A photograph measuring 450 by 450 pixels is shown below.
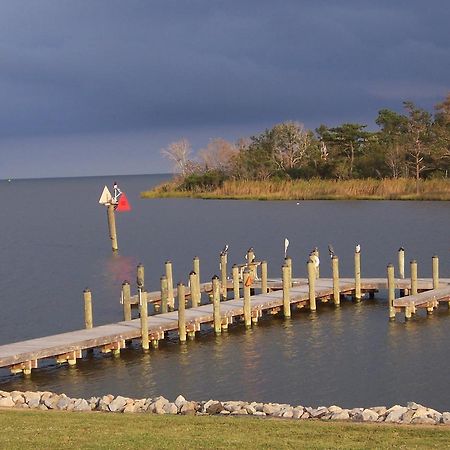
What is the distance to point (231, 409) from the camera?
57.2 ft

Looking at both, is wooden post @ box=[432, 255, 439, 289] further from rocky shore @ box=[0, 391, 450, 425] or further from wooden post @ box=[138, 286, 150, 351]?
rocky shore @ box=[0, 391, 450, 425]

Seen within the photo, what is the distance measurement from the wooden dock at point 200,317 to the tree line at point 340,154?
6284cm

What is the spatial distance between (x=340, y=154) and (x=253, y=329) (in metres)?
82.2

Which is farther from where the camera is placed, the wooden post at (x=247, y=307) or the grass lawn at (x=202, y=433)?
the wooden post at (x=247, y=307)

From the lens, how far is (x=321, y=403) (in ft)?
67.1

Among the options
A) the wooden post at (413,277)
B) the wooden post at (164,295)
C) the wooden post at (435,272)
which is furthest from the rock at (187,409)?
the wooden post at (435,272)

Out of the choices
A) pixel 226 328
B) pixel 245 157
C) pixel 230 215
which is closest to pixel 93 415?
pixel 226 328

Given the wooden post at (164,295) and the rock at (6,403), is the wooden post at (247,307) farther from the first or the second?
the rock at (6,403)

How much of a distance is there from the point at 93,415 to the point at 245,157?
104 m

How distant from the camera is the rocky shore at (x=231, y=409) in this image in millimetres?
15938

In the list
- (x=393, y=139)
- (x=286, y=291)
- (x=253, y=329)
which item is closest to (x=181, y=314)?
(x=253, y=329)

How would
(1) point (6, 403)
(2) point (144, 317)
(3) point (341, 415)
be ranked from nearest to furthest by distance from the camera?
(3) point (341, 415) → (1) point (6, 403) → (2) point (144, 317)

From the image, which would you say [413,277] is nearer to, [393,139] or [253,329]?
[253,329]

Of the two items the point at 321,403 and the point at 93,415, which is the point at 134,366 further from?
the point at 93,415
